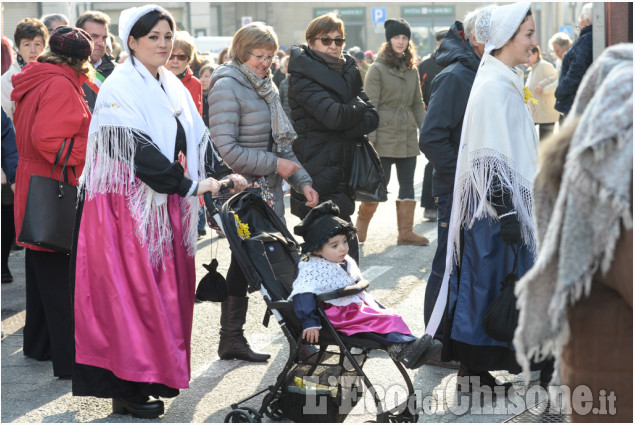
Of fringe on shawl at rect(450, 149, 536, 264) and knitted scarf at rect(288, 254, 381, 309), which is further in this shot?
fringe on shawl at rect(450, 149, 536, 264)

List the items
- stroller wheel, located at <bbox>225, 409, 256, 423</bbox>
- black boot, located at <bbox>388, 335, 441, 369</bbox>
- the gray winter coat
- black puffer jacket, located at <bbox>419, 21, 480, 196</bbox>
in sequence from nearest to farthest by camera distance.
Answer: black boot, located at <bbox>388, 335, 441, 369</bbox> → stroller wheel, located at <bbox>225, 409, 256, 423</bbox> → black puffer jacket, located at <bbox>419, 21, 480, 196</bbox> → the gray winter coat

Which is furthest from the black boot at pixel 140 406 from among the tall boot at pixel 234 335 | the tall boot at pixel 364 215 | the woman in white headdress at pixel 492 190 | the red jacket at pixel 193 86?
the tall boot at pixel 364 215

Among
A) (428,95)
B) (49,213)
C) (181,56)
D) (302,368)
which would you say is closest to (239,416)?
(302,368)

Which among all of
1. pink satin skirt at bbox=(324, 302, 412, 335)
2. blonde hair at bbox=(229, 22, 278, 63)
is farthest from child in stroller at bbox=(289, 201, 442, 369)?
blonde hair at bbox=(229, 22, 278, 63)

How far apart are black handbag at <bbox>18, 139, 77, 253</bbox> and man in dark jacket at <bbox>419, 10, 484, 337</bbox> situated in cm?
196

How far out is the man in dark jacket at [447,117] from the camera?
511 centimetres

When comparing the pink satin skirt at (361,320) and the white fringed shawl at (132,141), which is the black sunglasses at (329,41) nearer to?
the white fringed shawl at (132,141)

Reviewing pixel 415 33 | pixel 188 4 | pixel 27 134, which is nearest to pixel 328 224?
pixel 27 134

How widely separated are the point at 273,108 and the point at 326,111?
0.59m

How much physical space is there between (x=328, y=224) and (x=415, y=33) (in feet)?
140

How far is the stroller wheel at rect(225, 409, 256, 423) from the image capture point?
4.32 m

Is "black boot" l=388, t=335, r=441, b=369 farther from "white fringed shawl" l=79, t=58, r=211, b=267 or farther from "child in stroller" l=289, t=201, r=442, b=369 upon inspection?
"white fringed shawl" l=79, t=58, r=211, b=267

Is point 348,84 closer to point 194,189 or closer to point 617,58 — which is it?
point 194,189

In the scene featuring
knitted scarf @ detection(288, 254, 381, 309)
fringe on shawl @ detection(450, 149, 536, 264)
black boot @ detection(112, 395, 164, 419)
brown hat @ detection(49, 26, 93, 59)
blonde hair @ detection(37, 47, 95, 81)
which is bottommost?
black boot @ detection(112, 395, 164, 419)
